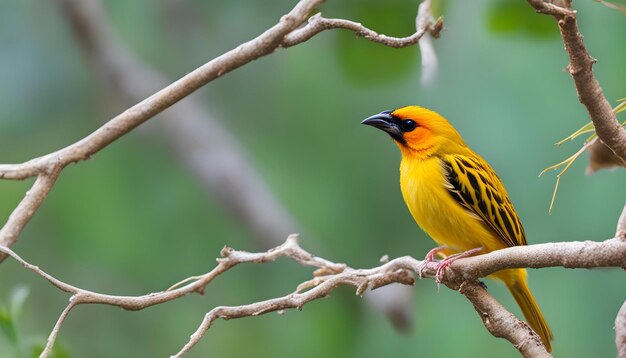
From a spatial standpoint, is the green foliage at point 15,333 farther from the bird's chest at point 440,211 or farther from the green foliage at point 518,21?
the green foliage at point 518,21

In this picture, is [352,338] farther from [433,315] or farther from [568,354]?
[568,354]

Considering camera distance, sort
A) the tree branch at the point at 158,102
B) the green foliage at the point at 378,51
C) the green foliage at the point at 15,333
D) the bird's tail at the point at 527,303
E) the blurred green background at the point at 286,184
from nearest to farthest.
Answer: the tree branch at the point at 158,102 → the green foliage at the point at 15,333 → the bird's tail at the point at 527,303 → the green foliage at the point at 378,51 → the blurred green background at the point at 286,184

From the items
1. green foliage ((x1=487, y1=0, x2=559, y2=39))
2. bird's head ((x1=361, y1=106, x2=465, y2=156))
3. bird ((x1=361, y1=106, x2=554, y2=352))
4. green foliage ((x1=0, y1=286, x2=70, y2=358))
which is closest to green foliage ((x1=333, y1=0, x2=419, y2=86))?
green foliage ((x1=487, y1=0, x2=559, y2=39))

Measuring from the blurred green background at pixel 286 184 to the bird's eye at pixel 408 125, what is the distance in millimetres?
1543

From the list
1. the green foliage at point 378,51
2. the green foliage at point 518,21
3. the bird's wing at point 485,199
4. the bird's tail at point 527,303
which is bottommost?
the bird's tail at point 527,303

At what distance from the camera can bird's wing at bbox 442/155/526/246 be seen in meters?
2.51

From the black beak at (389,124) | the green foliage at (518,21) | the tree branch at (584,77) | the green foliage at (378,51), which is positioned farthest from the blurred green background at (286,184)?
the tree branch at (584,77)

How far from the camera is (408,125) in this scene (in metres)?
2.73

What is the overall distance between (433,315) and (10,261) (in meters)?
2.36

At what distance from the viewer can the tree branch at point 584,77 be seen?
4.64 feet

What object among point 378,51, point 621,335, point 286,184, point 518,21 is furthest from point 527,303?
point 286,184

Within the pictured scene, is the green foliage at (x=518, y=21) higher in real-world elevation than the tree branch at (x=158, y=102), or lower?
higher

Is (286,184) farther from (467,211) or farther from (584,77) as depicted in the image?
(584,77)

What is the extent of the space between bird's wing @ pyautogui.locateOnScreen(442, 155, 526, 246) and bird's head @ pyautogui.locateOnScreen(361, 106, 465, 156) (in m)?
0.12
